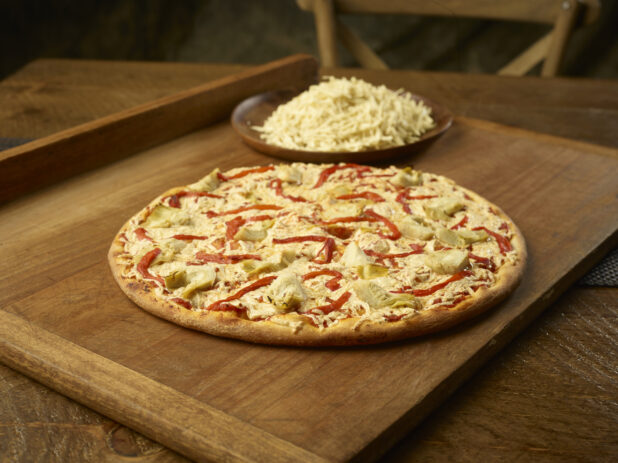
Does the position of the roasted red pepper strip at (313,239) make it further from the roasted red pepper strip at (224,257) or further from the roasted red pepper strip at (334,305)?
the roasted red pepper strip at (334,305)

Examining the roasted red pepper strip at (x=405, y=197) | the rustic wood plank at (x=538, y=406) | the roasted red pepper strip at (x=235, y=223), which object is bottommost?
the rustic wood plank at (x=538, y=406)

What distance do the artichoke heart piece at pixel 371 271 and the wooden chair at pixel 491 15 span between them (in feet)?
8.84

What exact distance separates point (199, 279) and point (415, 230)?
679mm

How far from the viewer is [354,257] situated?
6.70 feet

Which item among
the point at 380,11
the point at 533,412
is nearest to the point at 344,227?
the point at 533,412

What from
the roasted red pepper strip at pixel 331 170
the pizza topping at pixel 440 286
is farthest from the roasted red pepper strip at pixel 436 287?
the roasted red pepper strip at pixel 331 170

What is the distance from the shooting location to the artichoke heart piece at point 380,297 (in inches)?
72.2

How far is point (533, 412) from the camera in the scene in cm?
161

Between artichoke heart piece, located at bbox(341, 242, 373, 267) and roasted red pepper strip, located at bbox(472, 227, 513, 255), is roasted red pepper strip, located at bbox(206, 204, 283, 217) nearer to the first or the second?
artichoke heart piece, located at bbox(341, 242, 373, 267)

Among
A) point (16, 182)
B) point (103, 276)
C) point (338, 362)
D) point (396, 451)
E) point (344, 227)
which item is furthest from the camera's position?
point (16, 182)

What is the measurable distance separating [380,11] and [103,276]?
2998 millimetres

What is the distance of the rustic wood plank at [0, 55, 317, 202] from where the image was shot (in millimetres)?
2570

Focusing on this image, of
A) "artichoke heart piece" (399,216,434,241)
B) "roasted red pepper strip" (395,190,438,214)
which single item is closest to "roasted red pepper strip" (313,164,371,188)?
"roasted red pepper strip" (395,190,438,214)

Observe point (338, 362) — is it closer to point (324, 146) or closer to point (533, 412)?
point (533, 412)
